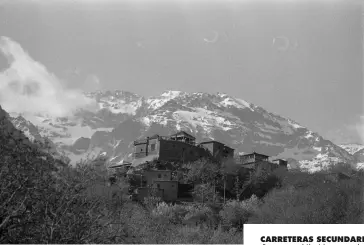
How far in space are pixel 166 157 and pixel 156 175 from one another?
1277cm

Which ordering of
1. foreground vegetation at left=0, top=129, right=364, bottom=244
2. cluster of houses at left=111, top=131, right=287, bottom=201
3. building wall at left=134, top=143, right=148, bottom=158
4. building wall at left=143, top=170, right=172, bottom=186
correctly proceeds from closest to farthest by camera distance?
foreground vegetation at left=0, top=129, right=364, bottom=244
cluster of houses at left=111, top=131, right=287, bottom=201
building wall at left=143, top=170, right=172, bottom=186
building wall at left=134, top=143, right=148, bottom=158

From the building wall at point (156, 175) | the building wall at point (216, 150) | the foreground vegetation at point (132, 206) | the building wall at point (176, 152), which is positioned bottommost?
the foreground vegetation at point (132, 206)

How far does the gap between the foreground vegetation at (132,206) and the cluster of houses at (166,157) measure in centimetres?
343

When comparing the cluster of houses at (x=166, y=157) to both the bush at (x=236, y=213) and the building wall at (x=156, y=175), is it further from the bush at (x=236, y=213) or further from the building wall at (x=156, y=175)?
the bush at (x=236, y=213)

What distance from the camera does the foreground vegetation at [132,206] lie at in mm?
16125

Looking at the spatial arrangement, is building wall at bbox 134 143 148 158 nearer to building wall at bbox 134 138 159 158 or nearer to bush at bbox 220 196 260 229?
building wall at bbox 134 138 159 158

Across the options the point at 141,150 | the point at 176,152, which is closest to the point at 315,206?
the point at 176,152

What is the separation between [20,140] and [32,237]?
365 cm

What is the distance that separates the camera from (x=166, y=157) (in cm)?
8944

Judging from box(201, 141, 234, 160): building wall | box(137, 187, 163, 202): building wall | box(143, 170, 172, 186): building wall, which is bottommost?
box(137, 187, 163, 202): building wall

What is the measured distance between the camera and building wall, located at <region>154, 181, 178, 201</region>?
72213mm

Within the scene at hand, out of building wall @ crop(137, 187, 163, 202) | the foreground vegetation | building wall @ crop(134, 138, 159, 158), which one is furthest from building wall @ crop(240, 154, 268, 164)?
building wall @ crop(137, 187, 163, 202)

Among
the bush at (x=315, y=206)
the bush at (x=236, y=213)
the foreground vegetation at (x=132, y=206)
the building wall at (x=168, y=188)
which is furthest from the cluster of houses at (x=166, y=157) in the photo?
the bush at (x=315, y=206)

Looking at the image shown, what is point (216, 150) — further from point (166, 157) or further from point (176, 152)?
point (166, 157)
